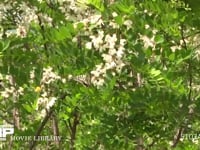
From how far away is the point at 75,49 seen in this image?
7.48 ft

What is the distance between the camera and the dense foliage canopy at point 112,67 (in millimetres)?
2102

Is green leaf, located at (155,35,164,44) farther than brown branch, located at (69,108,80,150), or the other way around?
brown branch, located at (69,108,80,150)

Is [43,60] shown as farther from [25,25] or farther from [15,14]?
[15,14]

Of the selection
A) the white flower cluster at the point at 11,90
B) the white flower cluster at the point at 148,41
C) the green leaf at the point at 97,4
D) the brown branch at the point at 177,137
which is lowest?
the brown branch at the point at 177,137

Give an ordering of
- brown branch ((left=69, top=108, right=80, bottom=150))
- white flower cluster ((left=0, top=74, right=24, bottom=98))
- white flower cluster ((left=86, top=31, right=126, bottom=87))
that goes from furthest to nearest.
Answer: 1. brown branch ((left=69, top=108, right=80, bottom=150))
2. white flower cluster ((left=0, top=74, right=24, bottom=98))
3. white flower cluster ((left=86, top=31, right=126, bottom=87))

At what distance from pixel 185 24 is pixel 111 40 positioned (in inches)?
13.8

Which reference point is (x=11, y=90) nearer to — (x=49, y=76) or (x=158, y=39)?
(x=49, y=76)

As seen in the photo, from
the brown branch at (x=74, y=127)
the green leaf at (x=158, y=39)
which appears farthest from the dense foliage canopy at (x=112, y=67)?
the brown branch at (x=74, y=127)

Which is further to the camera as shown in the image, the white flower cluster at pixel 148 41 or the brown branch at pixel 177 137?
the brown branch at pixel 177 137

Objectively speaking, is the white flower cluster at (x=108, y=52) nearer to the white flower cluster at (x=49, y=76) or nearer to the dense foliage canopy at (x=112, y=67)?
the dense foliage canopy at (x=112, y=67)

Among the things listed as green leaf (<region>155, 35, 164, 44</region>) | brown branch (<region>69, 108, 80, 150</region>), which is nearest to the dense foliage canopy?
green leaf (<region>155, 35, 164, 44</region>)

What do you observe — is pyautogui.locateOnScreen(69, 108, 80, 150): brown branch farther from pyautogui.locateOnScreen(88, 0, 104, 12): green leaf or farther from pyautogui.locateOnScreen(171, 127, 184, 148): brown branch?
pyautogui.locateOnScreen(88, 0, 104, 12): green leaf

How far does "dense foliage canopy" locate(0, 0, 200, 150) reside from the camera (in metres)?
2.10

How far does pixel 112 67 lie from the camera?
2100mm
